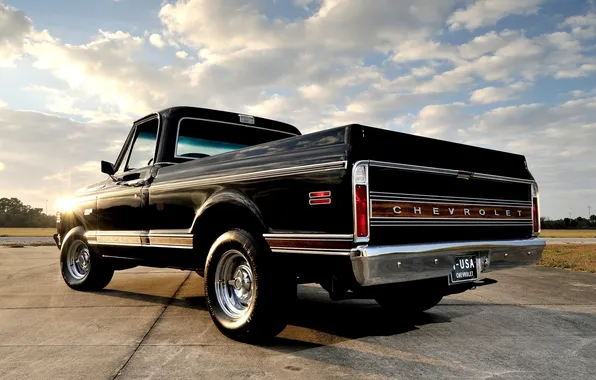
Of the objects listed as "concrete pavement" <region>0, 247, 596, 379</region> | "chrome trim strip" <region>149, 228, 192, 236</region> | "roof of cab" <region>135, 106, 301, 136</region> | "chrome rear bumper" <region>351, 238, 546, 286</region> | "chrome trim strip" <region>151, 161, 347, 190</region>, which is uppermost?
"roof of cab" <region>135, 106, 301, 136</region>

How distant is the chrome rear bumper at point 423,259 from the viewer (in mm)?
3133

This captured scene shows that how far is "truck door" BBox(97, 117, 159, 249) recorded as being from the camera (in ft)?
17.9

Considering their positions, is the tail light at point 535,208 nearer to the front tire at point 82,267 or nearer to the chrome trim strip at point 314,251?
the chrome trim strip at point 314,251

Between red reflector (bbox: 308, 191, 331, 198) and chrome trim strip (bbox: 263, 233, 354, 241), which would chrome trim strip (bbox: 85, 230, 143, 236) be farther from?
red reflector (bbox: 308, 191, 331, 198)

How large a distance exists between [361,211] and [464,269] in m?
1.23

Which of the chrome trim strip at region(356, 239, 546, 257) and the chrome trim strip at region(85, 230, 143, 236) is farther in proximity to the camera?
the chrome trim strip at region(85, 230, 143, 236)

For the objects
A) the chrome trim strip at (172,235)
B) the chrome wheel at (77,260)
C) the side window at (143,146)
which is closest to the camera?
the chrome trim strip at (172,235)

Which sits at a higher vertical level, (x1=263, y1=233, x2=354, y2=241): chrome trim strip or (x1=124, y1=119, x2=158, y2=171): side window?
(x1=124, y1=119, x2=158, y2=171): side window

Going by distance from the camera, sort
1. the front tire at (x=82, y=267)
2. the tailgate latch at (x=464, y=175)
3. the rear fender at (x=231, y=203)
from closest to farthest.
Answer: the rear fender at (x=231, y=203), the tailgate latch at (x=464, y=175), the front tire at (x=82, y=267)

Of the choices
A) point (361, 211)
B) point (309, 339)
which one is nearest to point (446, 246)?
point (361, 211)

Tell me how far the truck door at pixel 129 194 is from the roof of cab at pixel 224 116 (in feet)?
0.95

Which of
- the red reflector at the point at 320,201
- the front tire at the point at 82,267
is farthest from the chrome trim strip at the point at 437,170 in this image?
the front tire at the point at 82,267

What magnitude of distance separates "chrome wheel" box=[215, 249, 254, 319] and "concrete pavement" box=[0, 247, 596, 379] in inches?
10.6

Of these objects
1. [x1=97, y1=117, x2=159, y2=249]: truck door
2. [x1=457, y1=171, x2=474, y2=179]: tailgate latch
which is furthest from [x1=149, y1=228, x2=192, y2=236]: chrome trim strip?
[x1=457, y1=171, x2=474, y2=179]: tailgate latch
